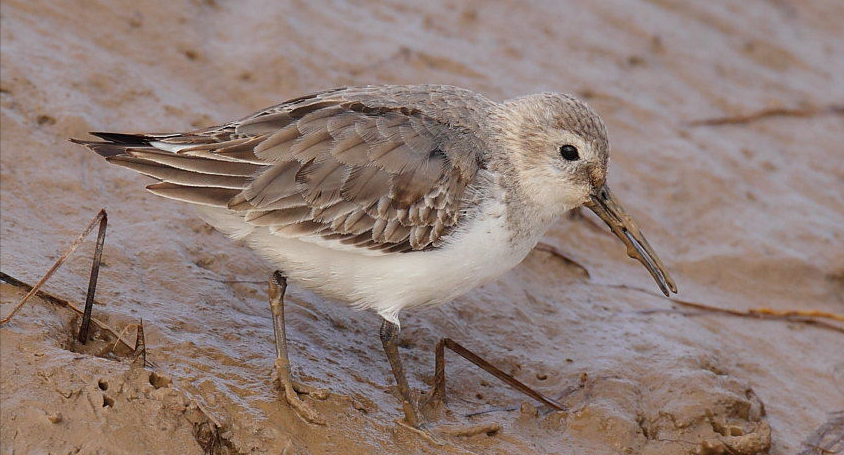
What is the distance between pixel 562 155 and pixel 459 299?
144 cm

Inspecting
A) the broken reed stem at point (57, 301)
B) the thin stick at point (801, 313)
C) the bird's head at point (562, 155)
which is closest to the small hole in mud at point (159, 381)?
the broken reed stem at point (57, 301)

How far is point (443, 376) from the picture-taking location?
5.76 meters

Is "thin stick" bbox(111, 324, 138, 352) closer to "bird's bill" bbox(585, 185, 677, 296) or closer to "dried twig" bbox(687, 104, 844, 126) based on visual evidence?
"bird's bill" bbox(585, 185, 677, 296)

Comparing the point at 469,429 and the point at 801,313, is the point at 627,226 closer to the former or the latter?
the point at 469,429

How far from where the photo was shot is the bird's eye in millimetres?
5781

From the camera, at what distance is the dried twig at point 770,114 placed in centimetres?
962

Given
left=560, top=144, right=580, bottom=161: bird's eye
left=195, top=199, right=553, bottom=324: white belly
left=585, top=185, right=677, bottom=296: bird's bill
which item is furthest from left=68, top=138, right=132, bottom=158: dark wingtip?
left=585, top=185, right=677, bottom=296: bird's bill

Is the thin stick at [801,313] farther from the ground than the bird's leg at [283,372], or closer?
closer

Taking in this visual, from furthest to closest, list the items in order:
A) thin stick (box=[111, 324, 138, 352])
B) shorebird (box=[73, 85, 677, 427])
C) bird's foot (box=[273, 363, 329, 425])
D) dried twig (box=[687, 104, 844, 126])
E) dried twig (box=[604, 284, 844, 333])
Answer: dried twig (box=[687, 104, 844, 126]) < dried twig (box=[604, 284, 844, 333]) < shorebird (box=[73, 85, 677, 427]) < bird's foot (box=[273, 363, 329, 425]) < thin stick (box=[111, 324, 138, 352])

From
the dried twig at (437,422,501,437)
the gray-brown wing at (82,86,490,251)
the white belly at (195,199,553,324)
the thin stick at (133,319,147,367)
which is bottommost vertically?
the dried twig at (437,422,501,437)

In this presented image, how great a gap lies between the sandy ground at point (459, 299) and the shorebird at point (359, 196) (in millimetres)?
502

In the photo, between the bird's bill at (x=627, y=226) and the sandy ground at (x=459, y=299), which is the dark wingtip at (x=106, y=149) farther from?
the bird's bill at (x=627, y=226)

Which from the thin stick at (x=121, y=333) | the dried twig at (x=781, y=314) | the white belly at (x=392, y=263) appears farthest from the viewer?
the dried twig at (x=781, y=314)

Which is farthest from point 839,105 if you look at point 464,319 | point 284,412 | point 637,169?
point 284,412
